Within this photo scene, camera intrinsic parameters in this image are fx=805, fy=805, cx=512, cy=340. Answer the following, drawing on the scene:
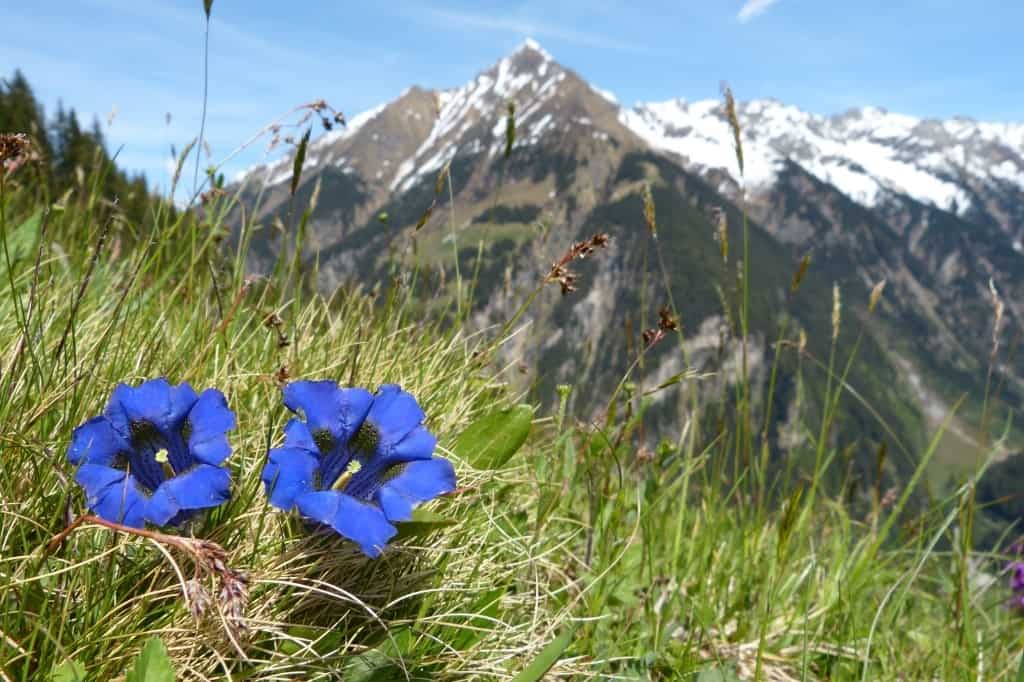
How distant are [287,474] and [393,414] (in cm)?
28

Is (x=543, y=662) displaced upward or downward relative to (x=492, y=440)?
downward

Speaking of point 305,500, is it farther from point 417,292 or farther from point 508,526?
point 417,292

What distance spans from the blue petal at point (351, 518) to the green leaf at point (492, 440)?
0.75 metres

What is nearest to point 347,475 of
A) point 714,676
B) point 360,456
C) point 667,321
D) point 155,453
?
point 360,456

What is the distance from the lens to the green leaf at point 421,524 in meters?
1.62

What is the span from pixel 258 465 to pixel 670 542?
175cm

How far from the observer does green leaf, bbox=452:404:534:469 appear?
2.30 metres

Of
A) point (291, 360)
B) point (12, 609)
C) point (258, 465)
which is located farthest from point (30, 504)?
point (291, 360)

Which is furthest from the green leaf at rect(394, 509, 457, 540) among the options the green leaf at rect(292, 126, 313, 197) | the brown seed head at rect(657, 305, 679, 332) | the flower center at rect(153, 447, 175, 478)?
the green leaf at rect(292, 126, 313, 197)

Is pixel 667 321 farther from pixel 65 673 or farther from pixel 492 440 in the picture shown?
pixel 65 673

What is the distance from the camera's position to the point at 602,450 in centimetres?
262

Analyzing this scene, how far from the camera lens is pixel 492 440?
7.57ft

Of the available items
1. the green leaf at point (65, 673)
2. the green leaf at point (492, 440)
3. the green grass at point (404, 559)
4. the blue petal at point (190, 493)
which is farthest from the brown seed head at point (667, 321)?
the green leaf at point (65, 673)

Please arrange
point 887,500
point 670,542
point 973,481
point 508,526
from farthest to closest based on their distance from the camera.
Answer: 1. point 887,500
2. point 670,542
3. point 973,481
4. point 508,526
